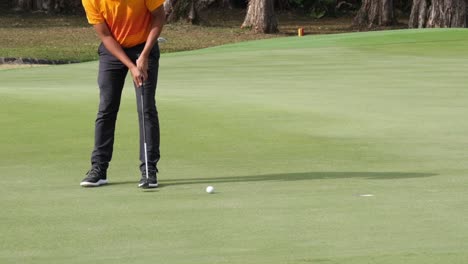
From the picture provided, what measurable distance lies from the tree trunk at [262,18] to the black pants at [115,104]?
108 ft

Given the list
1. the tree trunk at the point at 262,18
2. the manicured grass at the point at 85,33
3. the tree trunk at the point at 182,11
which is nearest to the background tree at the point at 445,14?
the manicured grass at the point at 85,33

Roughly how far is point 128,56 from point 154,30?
30cm

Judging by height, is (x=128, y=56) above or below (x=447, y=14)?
above

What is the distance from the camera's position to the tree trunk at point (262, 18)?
4311 cm

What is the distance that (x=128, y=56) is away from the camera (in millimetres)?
9828

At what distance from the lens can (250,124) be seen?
1366 centimetres

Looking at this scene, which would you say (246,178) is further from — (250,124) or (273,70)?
(273,70)

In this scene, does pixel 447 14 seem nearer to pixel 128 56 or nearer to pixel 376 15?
pixel 376 15

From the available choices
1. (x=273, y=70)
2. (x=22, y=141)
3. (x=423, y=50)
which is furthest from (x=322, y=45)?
(x=22, y=141)

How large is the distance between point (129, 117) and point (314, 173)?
424cm

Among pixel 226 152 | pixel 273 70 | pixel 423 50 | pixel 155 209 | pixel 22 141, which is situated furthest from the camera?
pixel 423 50

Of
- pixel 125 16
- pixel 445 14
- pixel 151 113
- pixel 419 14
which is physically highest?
pixel 125 16

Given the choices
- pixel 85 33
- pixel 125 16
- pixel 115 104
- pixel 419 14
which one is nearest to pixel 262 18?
pixel 419 14

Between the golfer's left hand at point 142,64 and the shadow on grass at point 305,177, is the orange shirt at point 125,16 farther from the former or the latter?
the shadow on grass at point 305,177
